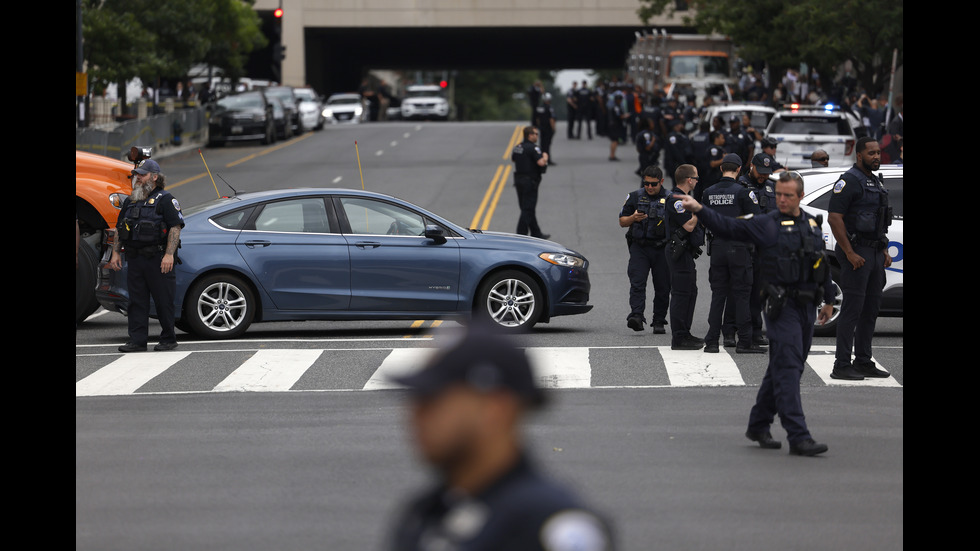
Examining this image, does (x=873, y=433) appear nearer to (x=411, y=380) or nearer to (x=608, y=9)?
(x=411, y=380)

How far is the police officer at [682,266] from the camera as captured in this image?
12695 millimetres

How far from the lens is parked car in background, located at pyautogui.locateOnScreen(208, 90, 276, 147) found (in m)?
43.5

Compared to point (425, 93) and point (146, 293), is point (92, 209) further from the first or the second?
point (425, 93)

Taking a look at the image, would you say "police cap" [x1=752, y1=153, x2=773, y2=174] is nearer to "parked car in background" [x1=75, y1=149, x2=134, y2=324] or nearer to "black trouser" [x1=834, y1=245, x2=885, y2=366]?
"black trouser" [x1=834, y1=245, x2=885, y2=366]

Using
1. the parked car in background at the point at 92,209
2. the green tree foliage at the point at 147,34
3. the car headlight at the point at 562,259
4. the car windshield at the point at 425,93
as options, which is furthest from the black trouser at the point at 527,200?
the car windshield at the point at 425,93

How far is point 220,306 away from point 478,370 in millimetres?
11450

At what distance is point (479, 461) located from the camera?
245cm

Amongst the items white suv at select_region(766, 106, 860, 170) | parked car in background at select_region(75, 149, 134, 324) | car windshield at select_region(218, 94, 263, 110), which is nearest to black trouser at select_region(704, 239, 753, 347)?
parked car in background at select_region(75, 149, 134, 324)

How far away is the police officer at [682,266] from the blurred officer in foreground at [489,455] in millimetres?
10279

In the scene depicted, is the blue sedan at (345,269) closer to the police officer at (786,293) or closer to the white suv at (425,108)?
the police officer at (786,293)

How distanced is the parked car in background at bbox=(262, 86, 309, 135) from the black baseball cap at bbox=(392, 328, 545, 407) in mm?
46444

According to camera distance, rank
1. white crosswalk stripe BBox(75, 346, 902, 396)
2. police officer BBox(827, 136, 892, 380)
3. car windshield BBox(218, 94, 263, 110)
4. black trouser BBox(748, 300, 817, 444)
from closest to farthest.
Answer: black trouser BBox(748, 300, 817, 444) < police officer BBox(827, 136, 892, 380) < white crosswalk stripe BBox(75, 346, 902, 396) < car windshield BBox(218, 94, 263, 110)
